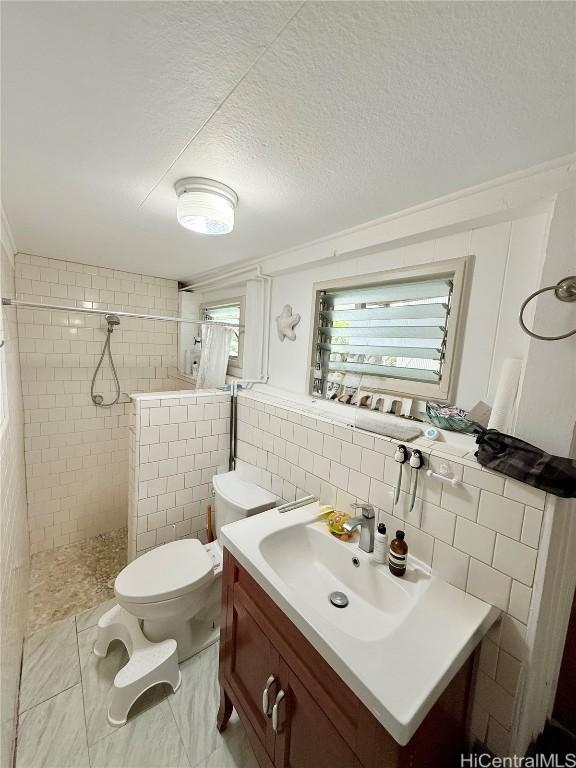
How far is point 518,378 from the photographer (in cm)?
97

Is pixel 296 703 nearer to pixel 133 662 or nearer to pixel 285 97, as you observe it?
pixel 133 662

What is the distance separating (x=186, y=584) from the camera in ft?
4.73

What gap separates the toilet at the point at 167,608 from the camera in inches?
53.2

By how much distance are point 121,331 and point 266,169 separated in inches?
86.3

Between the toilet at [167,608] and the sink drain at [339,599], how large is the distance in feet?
2.03

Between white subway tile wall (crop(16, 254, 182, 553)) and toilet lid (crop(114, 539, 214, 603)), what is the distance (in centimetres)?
138

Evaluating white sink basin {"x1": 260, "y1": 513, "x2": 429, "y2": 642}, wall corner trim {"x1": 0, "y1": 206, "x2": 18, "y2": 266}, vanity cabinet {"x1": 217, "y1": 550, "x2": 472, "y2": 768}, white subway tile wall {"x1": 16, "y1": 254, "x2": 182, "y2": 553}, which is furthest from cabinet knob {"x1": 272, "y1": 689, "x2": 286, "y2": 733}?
white subway tile wall {"x1": 16, "y1": 254, "x2": 182, "y2": 553}

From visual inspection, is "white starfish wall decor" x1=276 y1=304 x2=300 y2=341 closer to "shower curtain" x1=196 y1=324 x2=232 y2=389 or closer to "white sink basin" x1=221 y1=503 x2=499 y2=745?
"shower curtain" x1=196 y1=324 x2=232 y2=389

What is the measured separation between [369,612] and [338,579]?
165 mm

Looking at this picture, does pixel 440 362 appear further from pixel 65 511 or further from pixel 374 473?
pixel 65 511

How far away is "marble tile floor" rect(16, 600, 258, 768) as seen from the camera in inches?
46.2

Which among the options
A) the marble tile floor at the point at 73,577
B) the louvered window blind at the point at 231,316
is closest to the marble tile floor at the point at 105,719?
the marble tile floor at the point at 73,577

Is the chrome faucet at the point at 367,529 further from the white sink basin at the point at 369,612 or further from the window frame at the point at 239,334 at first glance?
the window frame at the point at 239,334

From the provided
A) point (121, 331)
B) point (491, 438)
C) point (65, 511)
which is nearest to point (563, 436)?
point (491, 438)
